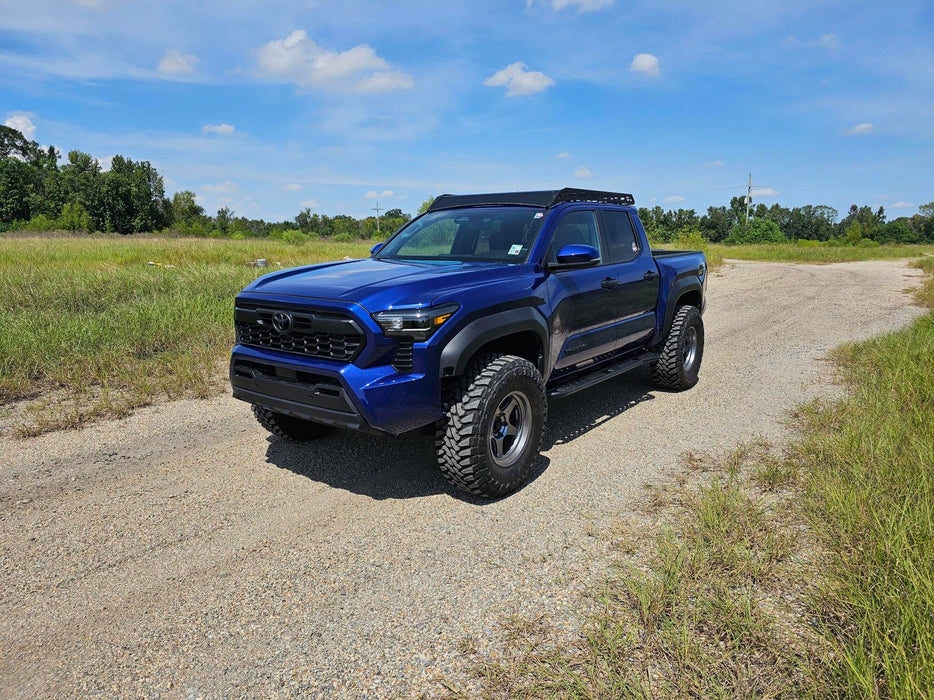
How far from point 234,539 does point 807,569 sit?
118 inches

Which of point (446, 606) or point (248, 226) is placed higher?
point (248, 226)

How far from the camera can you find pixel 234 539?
132 inches

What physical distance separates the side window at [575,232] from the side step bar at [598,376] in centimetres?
100

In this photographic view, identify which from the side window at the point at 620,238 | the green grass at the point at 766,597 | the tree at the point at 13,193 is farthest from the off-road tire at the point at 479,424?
the tree at the point at 13,193

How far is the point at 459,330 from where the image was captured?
3.56 meters

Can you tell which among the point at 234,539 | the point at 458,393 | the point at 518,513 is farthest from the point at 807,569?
the point at 234,539

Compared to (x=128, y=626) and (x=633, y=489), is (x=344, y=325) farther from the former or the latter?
(x=633, y=489)

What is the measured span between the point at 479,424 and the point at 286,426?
1.83 metres

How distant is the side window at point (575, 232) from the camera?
4.60 metres

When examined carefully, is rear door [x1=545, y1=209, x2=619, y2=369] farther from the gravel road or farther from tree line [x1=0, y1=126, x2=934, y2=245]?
tree line [x1=0, y1=126, x2=934, y2=245]

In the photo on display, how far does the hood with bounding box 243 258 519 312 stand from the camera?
11.3 feet

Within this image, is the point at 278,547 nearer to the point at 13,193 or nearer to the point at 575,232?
the point at 575,232

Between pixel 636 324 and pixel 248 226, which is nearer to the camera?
pixel 636 324

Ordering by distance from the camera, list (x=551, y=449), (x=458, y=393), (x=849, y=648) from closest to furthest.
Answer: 1. (x=849, y=648)
2. (x=458, y=393)
3. (x=551, y=449)
